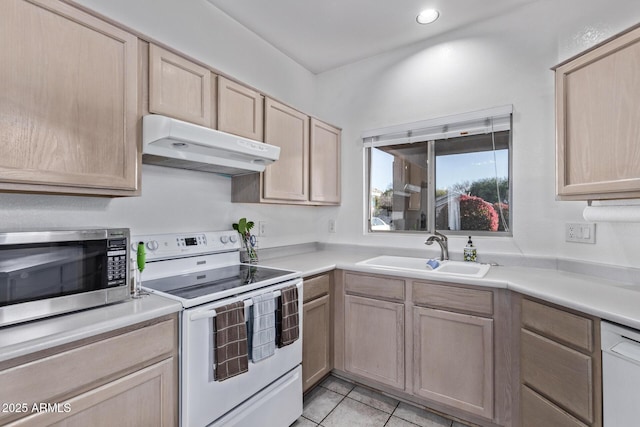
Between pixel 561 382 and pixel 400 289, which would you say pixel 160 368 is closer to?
pixel 400 289

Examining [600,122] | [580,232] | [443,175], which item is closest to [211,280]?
[443,175]

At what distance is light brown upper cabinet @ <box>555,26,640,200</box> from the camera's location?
1380mm

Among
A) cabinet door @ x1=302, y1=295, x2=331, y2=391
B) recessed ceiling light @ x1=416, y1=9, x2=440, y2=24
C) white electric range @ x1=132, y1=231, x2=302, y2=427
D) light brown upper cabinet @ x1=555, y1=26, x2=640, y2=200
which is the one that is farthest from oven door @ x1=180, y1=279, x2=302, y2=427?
recessed ceiling light @ x1=416, y1=9, x2=440, y2=24

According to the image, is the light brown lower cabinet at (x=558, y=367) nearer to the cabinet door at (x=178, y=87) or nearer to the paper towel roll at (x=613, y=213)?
the paper towel roll at (x=613, y=213)

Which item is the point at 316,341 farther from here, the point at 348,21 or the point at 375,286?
the point at 348,21

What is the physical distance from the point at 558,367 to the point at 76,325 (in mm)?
1988

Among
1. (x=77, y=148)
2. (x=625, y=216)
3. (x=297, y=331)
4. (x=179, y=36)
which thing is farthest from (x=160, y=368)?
(x=625, y=216)

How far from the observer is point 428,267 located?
2.35 m

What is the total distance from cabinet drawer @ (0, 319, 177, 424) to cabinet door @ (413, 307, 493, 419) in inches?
57.9

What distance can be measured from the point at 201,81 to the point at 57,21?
2.10ft

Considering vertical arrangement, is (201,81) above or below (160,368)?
above

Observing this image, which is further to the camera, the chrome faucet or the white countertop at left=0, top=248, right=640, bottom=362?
the chrome faucet

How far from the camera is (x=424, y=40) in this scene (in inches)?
103

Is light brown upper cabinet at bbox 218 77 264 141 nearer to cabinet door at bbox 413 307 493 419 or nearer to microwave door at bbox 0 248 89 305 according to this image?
microwave door at bbox 0 248 89 305
